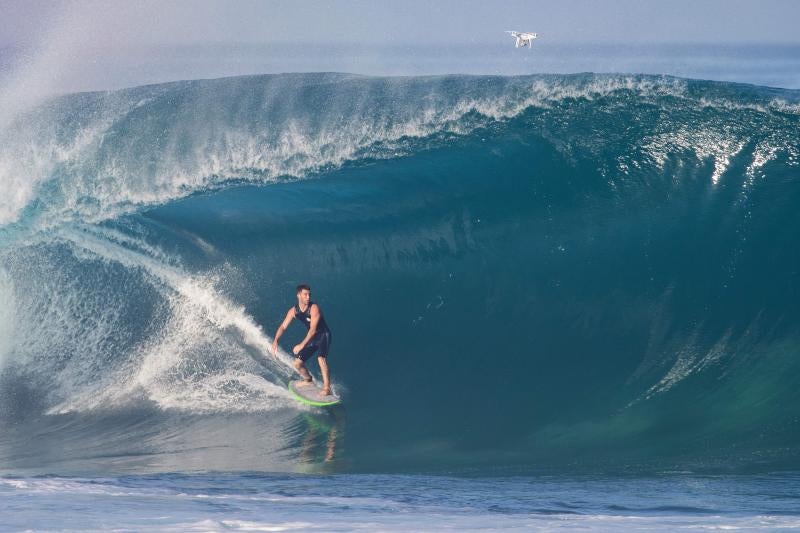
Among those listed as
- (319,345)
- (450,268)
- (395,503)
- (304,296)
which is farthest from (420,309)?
(395,503)

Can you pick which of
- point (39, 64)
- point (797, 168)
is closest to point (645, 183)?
point (797, 168)

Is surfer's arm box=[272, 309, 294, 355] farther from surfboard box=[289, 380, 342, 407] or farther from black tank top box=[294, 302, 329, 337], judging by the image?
surfboard box=[289, 380, 342, 407]

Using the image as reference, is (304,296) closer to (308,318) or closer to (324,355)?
(308,318)

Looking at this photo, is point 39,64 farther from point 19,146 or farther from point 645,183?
point 645,183

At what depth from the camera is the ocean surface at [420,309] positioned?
262 inches

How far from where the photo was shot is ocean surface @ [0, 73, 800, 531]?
262 inches

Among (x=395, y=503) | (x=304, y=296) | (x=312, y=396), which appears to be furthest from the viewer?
(x=312, y=396)

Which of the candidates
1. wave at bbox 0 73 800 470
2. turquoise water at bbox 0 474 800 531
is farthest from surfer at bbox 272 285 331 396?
turquoise water at bbox 0 474 800 531

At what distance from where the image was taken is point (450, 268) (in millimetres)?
9961

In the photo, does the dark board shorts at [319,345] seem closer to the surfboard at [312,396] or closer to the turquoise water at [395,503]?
the surfboard at [312,396]

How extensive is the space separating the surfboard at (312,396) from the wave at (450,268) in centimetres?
15

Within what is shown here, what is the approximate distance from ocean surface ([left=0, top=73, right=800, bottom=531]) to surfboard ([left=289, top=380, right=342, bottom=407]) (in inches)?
6.0

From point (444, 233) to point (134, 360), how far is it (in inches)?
137

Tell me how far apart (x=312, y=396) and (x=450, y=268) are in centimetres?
226
